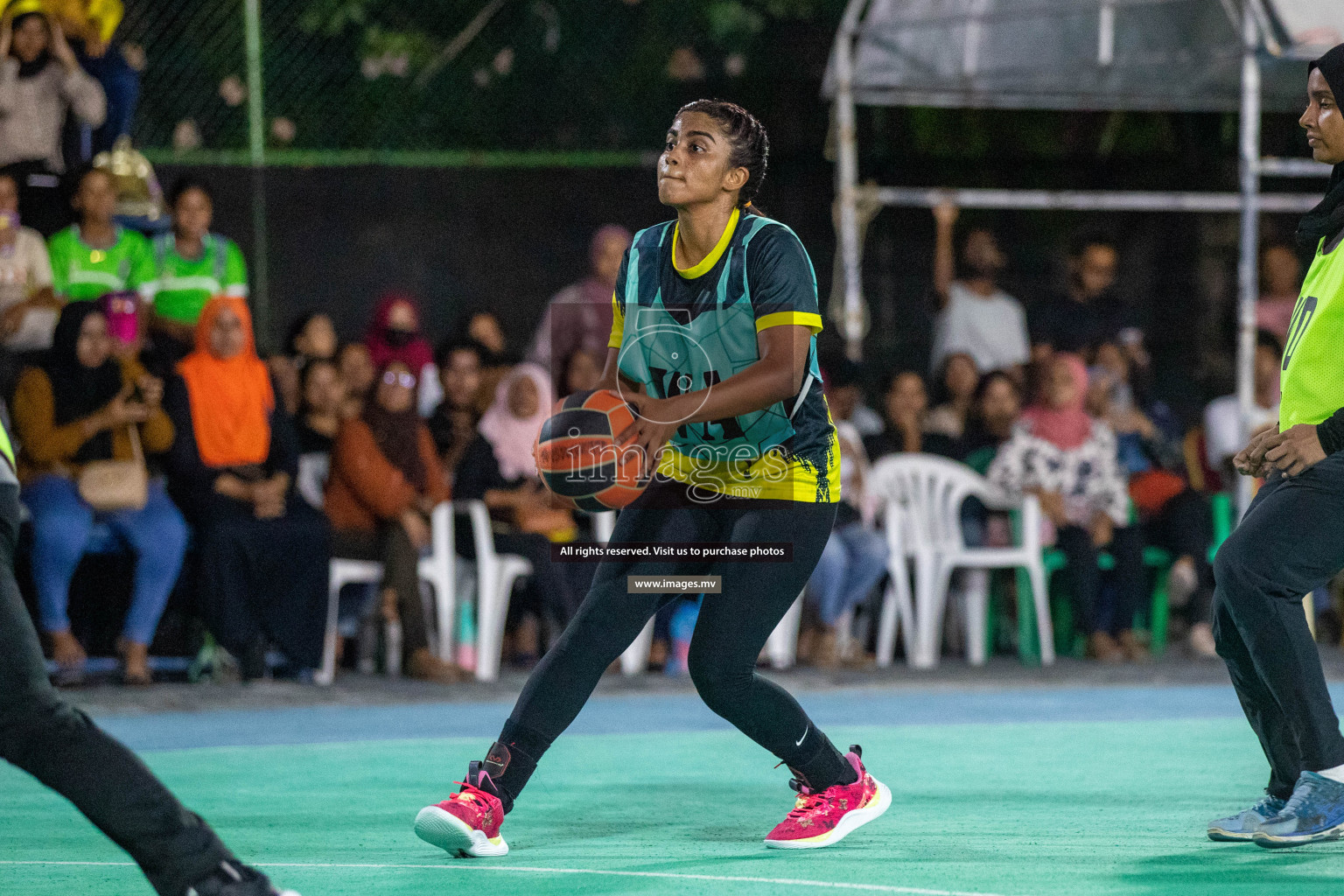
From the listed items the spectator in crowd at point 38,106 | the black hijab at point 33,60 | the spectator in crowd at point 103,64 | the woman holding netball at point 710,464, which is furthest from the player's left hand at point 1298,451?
the black hijab at point 33,60

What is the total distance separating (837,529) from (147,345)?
4.10 m

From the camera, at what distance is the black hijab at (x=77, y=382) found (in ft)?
29.4

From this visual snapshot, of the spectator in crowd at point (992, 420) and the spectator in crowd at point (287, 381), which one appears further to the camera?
the spectator in crowd at point (992, 420)

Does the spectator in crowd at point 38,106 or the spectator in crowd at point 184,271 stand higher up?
the spectator in crowd at point 38,106

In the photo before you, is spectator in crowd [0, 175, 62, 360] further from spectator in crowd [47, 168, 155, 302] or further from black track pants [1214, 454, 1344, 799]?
black track pants [1214, 454, 1344, 799]

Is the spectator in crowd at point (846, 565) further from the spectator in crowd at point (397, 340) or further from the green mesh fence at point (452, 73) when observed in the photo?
the green mesh fence at point (452, 73)

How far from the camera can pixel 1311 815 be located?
15.1 ft

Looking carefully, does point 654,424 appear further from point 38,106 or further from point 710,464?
point 38,106

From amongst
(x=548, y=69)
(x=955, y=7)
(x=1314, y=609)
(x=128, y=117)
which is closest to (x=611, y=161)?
(x=548, y=69)

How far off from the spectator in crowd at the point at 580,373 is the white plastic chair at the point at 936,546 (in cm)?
186

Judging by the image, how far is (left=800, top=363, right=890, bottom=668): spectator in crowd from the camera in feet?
32.5

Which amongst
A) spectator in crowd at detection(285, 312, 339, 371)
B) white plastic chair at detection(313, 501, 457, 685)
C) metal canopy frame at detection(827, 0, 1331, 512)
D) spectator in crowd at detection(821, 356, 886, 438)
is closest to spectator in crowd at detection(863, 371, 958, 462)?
spectator in crowd at detection(821, 356, 886, 438)

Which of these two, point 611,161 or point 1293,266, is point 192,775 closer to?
point 611,161

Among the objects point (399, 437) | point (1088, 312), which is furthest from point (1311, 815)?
point (1088, 312)
